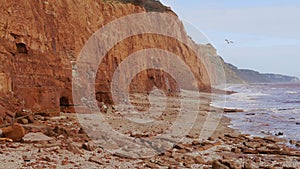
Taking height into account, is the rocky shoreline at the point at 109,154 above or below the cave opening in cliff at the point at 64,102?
below

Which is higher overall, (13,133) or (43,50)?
(43,50)

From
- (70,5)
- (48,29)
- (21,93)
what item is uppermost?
(70,5)

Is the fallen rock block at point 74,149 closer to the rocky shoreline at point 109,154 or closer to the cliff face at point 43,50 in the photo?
the rocky shoreline at point 109,154

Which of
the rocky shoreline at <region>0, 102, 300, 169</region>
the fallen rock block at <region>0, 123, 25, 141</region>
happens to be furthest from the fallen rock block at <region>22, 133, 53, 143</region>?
the fallen rock block at <region>0, 123, 25, 141</region>

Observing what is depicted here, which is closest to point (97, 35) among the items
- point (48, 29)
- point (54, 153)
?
point (48, 29)

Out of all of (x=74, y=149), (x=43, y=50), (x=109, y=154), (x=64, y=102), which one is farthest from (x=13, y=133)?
(x=43, y=50)

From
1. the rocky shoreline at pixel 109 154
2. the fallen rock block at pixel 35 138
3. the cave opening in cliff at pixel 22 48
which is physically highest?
the cave opening in cliff at pixel 22 48

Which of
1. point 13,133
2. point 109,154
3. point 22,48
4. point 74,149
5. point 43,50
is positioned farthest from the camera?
point 43,50

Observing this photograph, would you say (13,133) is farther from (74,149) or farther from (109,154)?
(109,154)

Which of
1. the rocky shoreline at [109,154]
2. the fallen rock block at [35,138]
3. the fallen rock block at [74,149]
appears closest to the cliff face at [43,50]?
the rocky shoreline at [109,154]

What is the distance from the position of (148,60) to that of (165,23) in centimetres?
1529

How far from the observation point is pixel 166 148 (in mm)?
11250

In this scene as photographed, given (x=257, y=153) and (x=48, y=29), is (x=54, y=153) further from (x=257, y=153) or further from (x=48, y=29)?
(x=48, y=29)

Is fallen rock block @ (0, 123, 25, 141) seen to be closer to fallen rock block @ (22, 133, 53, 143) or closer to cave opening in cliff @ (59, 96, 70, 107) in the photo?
fallen rock block @ (22, 133, 53, 143)
